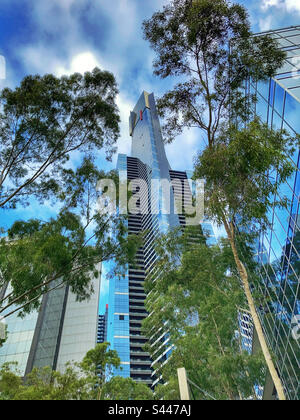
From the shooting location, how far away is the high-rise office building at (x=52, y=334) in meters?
28.7

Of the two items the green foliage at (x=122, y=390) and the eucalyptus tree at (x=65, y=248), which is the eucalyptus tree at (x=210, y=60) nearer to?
the eucalyptus tree at (x=65, y=248)

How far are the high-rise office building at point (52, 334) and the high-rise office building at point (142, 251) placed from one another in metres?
8.52

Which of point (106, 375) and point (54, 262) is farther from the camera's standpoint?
point (106, 375)

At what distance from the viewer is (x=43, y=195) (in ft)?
41.7

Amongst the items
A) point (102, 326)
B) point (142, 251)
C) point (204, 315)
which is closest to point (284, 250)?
point (204, 315)

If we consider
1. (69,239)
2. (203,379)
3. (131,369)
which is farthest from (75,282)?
(131,369)

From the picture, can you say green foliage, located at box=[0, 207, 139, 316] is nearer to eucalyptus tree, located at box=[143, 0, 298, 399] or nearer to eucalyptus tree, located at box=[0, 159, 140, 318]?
eucalyptus tree, located at box=[0, 159, 140, 318]

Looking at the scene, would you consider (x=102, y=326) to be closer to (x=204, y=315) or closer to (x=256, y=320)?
(x=204, y=315)

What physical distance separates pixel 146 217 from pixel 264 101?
83734mm

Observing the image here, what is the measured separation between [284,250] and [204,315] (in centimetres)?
438

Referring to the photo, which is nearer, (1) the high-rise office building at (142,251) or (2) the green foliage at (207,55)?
(2) the green foliage at (207,55)

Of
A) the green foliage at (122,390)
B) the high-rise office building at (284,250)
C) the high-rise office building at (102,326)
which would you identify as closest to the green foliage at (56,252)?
the green foliage at (122,390)

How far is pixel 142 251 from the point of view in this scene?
79500mm
